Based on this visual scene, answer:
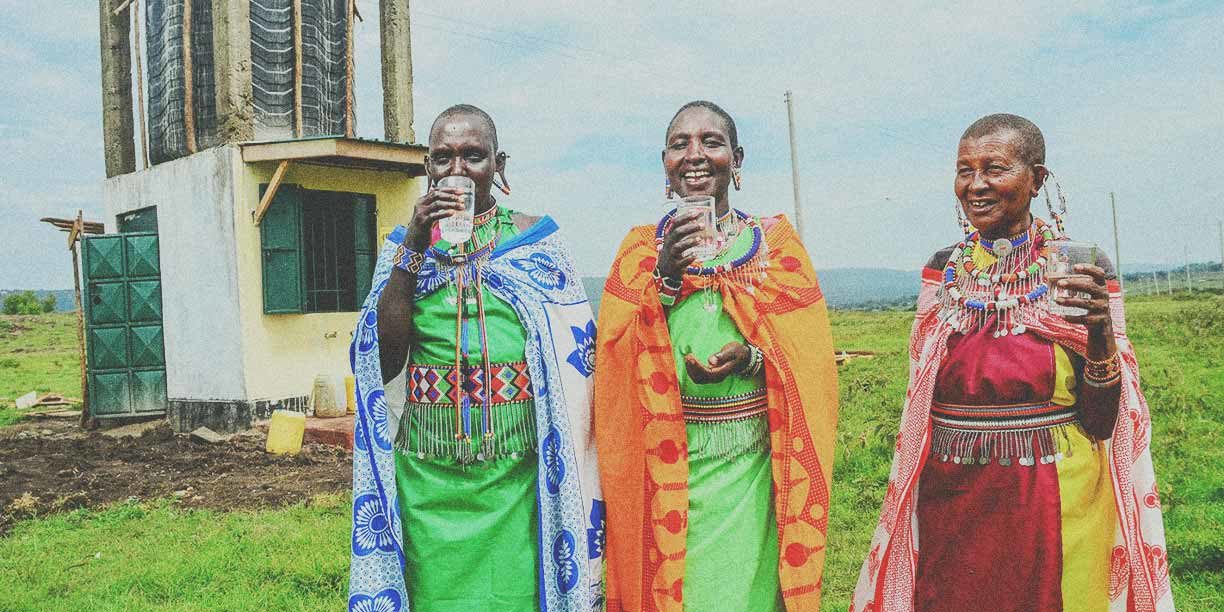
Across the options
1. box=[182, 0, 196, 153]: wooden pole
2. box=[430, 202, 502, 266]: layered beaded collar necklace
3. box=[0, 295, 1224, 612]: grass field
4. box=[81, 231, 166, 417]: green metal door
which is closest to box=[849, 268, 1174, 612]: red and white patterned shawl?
box=[430, 202, 502, 266]: layered beaded collar necklace

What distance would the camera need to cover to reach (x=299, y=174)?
33.0 feet

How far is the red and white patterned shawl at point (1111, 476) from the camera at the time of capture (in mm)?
2590

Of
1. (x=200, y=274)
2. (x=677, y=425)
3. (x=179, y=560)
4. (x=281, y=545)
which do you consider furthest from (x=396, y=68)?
(x=677, y=425)

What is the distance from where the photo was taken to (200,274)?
33.5ft

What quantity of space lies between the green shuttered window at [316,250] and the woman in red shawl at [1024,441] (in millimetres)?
8626

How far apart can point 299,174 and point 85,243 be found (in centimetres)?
300

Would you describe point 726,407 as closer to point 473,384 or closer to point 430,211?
point 473,384

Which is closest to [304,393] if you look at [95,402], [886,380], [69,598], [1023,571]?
[95,402]

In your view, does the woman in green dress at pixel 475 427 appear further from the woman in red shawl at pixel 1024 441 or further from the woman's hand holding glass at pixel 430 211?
the woman in red shawl at pixel 1024 441

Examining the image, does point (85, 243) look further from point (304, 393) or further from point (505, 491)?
point (505, 491)

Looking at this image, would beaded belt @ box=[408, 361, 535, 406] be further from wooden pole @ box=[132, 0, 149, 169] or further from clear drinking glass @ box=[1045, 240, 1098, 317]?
wooden pole @ box=[132, 0, 149, 169]

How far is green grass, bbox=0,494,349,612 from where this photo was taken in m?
4.99

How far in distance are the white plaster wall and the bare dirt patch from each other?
756mm

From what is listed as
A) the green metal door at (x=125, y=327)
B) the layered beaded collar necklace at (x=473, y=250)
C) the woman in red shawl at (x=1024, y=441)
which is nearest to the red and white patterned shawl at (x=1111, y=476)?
the woman in red shawl at (x=1024, y=441)
